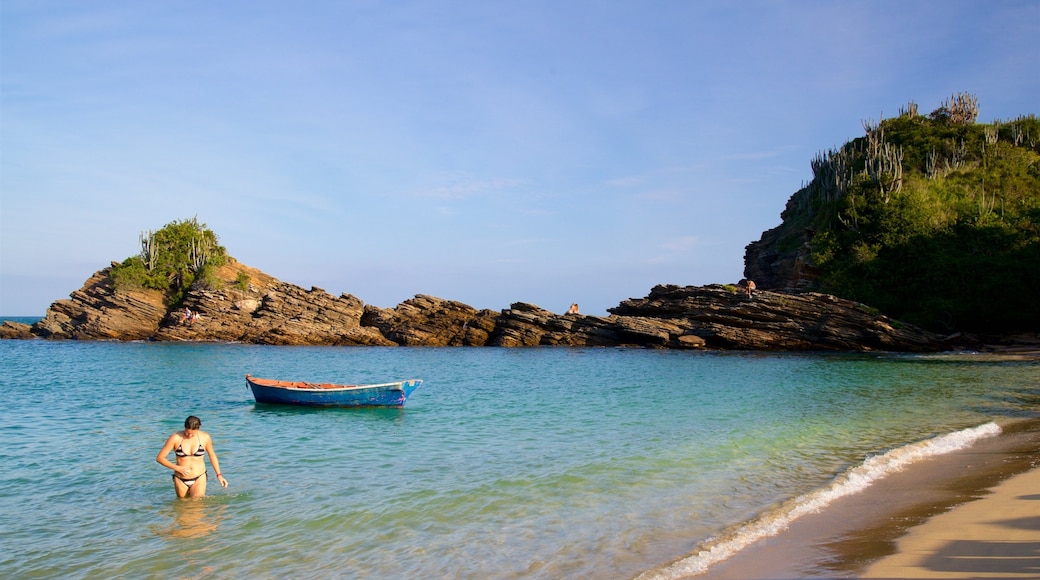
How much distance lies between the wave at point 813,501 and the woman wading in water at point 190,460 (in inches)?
288

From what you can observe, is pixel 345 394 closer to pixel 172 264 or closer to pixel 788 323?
pixel 788 323

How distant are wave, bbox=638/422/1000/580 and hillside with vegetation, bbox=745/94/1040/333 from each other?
124 feet

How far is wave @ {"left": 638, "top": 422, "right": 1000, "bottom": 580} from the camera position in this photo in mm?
7512

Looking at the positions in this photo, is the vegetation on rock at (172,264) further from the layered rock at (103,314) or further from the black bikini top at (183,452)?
the black bikini top at (183,452)

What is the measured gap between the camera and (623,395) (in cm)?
2542

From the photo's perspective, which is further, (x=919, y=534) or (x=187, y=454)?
(x=187, y=454)

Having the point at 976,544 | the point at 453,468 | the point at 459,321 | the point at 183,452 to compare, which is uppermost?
the point at 459,321

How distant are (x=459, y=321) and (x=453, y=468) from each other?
4789cm

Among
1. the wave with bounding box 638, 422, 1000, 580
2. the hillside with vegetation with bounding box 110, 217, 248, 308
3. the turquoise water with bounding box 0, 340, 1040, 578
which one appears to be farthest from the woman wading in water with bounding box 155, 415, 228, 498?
the hillside with vegetation with bounding box 110, 217, 248, 308

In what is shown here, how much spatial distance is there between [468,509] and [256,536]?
2.99 meters

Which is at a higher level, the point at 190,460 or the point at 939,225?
the point at 939,225

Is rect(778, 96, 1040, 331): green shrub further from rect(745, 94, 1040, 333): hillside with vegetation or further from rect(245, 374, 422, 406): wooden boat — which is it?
rect(245, 374, 422, 406): wooden boat

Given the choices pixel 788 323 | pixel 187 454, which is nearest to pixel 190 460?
pixel 187 454

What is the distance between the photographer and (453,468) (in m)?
13.1
